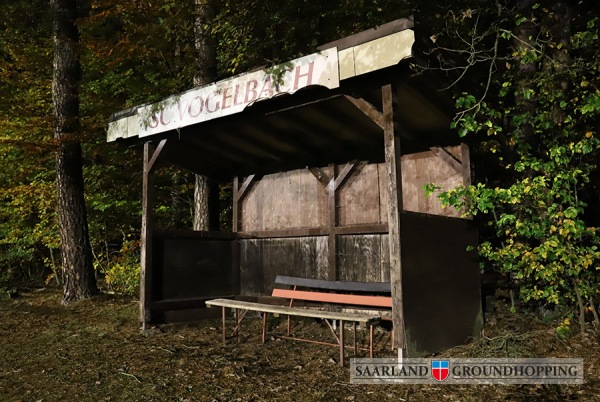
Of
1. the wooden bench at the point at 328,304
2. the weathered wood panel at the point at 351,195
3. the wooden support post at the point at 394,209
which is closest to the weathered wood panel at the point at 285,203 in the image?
the weathered wood panel at the point at 351,195

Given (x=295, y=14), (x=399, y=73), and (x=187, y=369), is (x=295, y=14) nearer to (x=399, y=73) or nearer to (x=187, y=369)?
(x=399, y=73)

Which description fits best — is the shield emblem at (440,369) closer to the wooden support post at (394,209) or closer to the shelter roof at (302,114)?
the wooden support post at (394,209)

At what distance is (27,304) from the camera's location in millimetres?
10656

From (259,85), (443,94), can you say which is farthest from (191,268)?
(443,94)

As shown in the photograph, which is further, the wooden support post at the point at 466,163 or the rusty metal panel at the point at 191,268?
the rusty metal panel at the point at 191,268

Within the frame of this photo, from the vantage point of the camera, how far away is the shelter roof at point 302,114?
4.96 m

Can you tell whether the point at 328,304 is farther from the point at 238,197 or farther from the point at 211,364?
the point at 238,197

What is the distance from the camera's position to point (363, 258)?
754cm

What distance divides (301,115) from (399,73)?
2100 millimetres

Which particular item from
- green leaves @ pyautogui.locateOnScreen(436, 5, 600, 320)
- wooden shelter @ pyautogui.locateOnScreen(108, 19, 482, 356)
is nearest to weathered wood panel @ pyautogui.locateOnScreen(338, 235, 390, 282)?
wooden shelter @ pyautogui.locateOnScreen(108, 19, 482, 356)

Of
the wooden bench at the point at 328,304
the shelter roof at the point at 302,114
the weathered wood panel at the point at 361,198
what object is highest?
the shelter roof at the point at 302,114

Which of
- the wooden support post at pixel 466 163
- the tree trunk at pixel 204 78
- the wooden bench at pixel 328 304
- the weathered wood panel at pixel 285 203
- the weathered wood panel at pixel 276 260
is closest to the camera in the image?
the wooden bench at pixel 328 304

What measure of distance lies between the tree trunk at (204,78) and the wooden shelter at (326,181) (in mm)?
972

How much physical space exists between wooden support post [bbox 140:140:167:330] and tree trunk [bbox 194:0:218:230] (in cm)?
284
